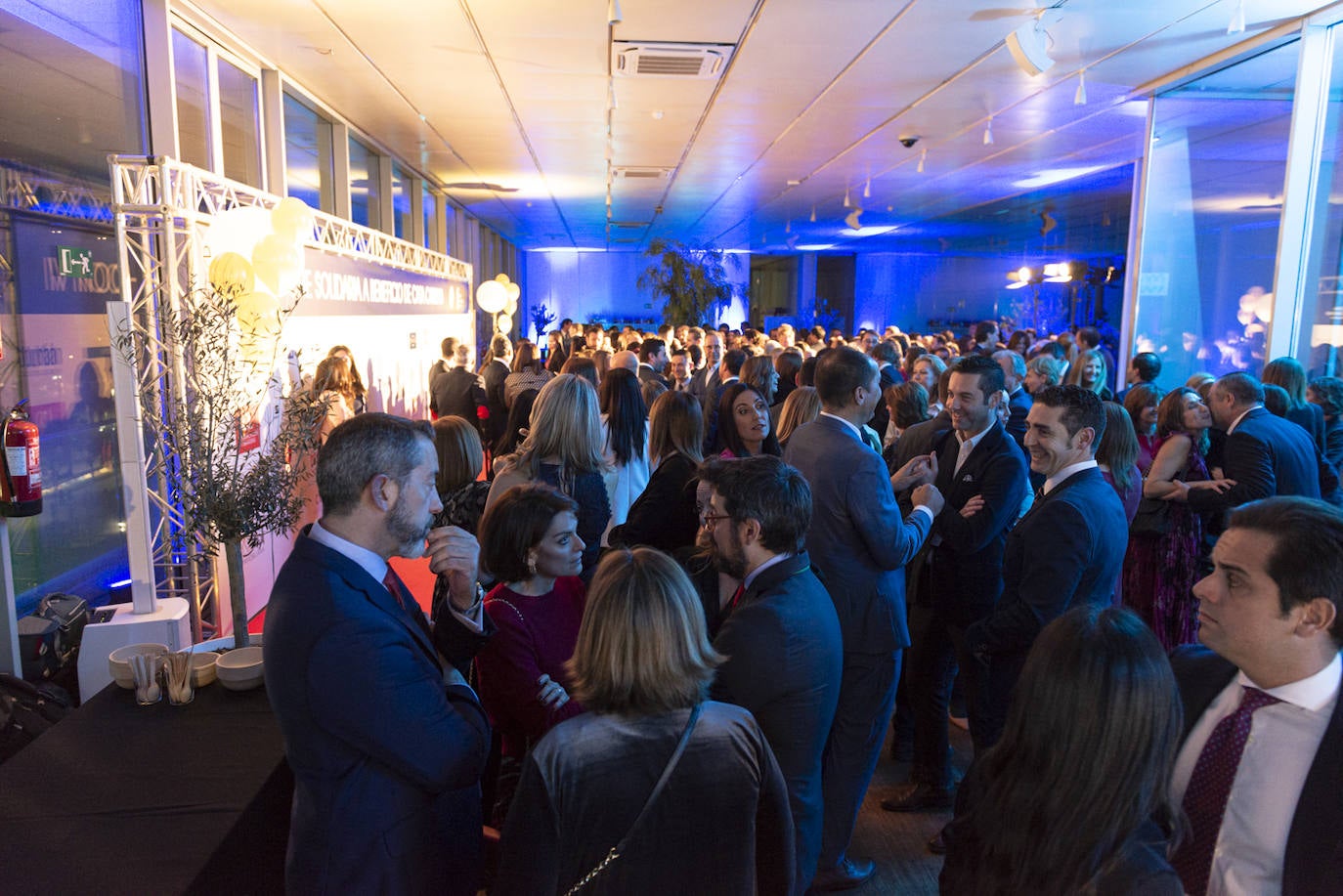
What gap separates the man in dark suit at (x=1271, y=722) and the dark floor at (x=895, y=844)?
152cm

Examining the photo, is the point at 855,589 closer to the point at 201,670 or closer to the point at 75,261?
the point at 201,670

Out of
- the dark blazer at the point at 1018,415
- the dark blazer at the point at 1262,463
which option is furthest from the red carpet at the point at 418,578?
the dark blazer at the point at 1262,463

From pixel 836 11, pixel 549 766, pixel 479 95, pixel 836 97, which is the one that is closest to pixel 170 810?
pixel 549 766

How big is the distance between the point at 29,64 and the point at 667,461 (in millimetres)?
3508

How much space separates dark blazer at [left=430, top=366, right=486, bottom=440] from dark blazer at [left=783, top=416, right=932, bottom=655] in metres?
5.03

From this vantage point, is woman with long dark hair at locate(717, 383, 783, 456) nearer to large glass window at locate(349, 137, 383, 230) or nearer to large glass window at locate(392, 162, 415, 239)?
large glass window at locate(349, 137, 383, 230)

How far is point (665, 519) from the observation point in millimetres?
3061

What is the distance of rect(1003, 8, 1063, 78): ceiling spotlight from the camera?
4605 mm

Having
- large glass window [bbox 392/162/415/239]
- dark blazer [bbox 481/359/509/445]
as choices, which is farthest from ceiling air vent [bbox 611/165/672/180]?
dark blazer [bbox 481/359/509/445]

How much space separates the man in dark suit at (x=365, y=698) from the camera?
4.65 ft

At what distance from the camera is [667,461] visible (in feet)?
10.7

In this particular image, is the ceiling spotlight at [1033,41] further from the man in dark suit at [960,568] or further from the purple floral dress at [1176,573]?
the man in dark suit at [960,568]

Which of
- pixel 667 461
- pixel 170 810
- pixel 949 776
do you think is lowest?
pixel 949 776

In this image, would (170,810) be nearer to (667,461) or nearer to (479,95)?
(667,461)
